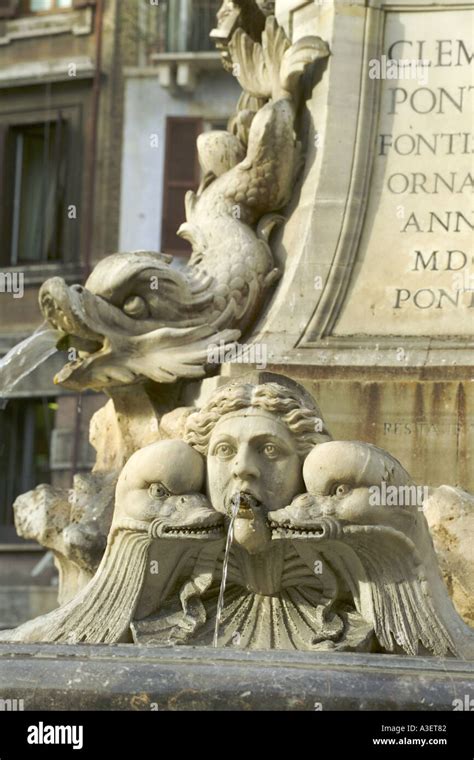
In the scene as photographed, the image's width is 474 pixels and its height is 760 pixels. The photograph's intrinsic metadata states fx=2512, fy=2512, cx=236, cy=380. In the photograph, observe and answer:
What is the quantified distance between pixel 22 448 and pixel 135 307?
22641 mm

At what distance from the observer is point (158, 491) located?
885cm

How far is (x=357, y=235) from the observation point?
1124cm

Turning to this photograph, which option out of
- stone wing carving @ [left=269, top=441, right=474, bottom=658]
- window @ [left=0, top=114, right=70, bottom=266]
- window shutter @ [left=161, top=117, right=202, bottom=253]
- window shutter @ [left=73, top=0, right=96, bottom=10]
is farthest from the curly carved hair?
window shutter @ [left=73, top=0, right=96, bottom=10]

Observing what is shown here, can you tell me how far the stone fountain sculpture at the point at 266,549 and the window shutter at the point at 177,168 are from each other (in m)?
25.3

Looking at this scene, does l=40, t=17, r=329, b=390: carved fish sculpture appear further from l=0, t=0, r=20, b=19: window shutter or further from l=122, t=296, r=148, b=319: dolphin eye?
l=0, t=0, r=20, b=19: window shutter

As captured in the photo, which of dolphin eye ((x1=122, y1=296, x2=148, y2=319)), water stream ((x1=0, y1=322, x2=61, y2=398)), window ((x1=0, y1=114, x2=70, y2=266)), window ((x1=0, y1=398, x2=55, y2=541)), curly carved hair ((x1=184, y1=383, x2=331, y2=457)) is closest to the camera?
curly carved hair ((x1=184, y1=383, x2=331, y2=457))

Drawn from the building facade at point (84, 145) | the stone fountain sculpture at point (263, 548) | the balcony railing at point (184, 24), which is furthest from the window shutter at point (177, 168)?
the stone fountain sculpture at point (263, 548)

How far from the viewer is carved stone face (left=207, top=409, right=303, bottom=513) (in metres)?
8.78

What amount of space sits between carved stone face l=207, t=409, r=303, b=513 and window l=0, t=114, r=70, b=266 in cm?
2663

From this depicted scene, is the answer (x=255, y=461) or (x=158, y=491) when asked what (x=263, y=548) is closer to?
(x=255, y=461)

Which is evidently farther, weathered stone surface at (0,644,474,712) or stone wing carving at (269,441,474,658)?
stone wing carving at (269,441,474,658)

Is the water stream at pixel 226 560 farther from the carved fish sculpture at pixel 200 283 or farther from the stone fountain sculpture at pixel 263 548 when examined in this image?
the carved fish sculpture at pixel 200 283
